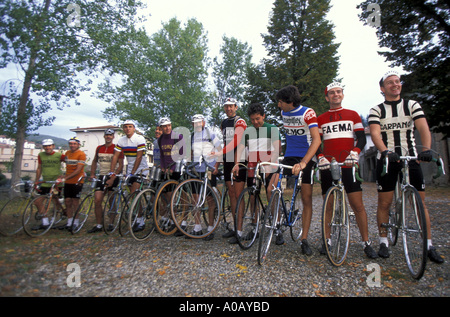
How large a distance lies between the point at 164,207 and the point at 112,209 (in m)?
1.34

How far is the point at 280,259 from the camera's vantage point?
334 centimetres

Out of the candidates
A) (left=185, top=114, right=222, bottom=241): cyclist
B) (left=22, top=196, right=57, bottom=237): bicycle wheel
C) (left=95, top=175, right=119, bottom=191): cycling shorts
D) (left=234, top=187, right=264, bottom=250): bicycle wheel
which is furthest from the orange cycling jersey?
(left=234, top=187, right=264, bottom=250): bicycle wheel

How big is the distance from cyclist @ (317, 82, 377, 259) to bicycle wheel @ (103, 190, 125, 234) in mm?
3711

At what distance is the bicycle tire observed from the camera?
4.75 m

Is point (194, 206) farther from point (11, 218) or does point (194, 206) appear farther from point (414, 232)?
point (11, 218)

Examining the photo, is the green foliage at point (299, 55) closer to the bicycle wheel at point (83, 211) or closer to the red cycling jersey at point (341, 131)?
the red cycling jersey at point (341, 131)

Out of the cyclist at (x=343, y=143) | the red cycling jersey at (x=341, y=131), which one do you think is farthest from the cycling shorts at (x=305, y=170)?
the red cycling jersey at (x=341, y=131)

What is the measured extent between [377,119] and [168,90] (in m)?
23.1

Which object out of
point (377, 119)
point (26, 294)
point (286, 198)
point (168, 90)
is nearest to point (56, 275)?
point (26, 294)

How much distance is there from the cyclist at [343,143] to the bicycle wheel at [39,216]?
5.32 m

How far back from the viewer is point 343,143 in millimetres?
3543

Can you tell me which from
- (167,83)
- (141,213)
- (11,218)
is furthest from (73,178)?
(167,83)

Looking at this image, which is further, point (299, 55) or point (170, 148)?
point (299, 55)
